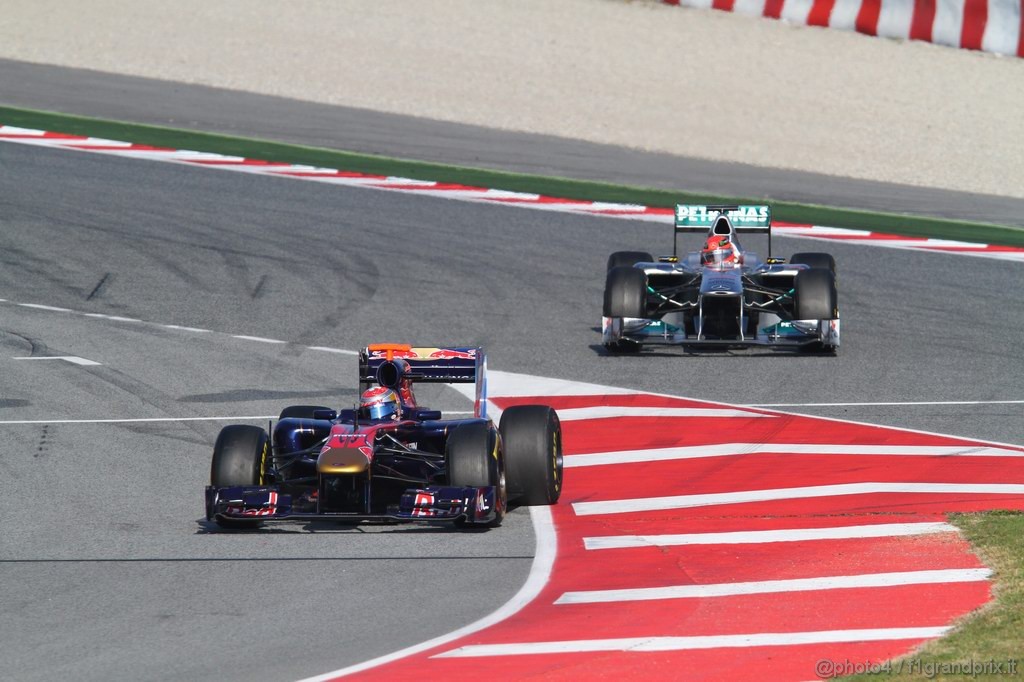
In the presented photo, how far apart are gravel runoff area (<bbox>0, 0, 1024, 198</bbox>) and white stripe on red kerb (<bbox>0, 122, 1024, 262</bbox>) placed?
12.2 feet

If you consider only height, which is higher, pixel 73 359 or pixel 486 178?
pixel 486 178

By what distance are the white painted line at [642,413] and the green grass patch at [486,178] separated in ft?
30.8

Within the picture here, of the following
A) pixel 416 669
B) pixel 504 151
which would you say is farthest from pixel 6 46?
pixel 416 669

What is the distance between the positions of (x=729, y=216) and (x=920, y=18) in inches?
620

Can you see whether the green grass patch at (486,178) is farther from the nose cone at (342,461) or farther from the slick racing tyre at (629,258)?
the nose cone at (342,461)

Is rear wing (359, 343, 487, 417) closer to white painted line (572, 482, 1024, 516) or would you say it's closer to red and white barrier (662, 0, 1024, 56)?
white painted line (572, 482, 1024, 516)

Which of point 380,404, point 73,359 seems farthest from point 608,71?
point 380,404

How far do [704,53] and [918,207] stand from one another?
306 inches

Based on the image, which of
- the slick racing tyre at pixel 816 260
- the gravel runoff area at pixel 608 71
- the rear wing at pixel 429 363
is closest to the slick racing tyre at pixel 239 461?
the rear wing at pixel 429 363

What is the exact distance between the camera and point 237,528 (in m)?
11.1

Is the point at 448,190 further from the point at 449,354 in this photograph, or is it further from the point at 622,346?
the point at 449,354

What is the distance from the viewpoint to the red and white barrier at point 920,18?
3195 centimetres

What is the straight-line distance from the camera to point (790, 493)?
12242 millimetres

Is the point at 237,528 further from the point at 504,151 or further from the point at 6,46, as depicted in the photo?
the point at 6,46
